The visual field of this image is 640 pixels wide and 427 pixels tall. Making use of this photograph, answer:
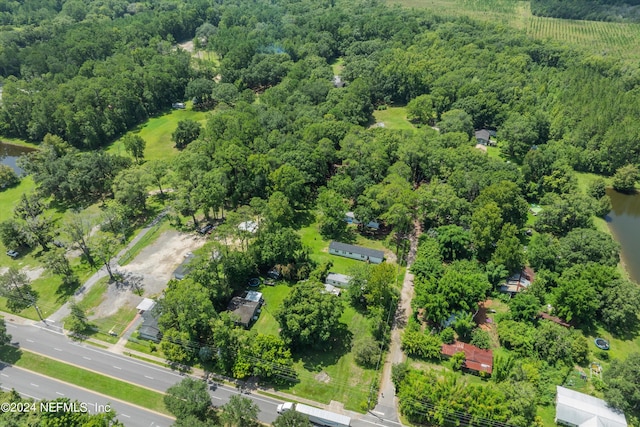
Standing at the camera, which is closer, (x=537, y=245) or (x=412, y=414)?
(x=412, y=414)

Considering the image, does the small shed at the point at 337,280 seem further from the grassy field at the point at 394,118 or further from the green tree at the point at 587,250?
the grassy field at the point at 394,118

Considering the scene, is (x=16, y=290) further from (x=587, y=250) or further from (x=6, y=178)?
(x=587, y=250)

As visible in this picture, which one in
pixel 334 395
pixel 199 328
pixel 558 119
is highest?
pixel 558 119

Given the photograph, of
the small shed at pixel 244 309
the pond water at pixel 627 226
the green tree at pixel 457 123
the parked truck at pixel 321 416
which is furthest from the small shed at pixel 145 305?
the pond water at pixel 627 226

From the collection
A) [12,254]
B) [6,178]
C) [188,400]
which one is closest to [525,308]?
[188,400]

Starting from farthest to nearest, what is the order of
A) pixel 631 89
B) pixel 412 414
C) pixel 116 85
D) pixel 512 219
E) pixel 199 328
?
pixel 631 89
pixel 116 85
pixel 512 219
pixel 199 328
pixel 412 414

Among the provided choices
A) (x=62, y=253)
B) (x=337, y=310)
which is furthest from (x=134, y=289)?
(x=337, y=310)

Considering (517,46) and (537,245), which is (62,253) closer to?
(537,245)
